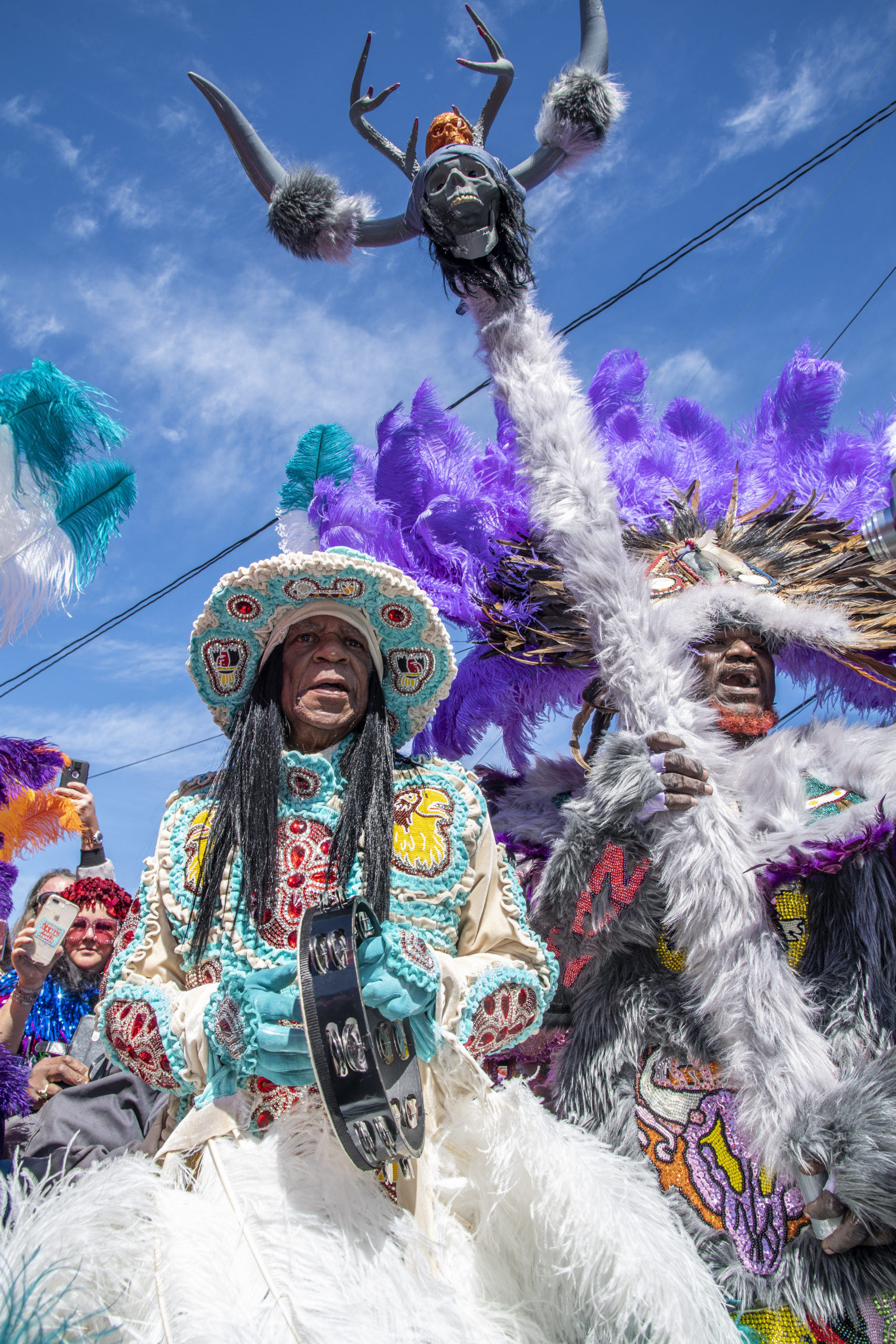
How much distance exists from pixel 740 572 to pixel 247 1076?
2.03 m

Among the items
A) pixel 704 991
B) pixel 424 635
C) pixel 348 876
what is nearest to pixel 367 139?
pixel 424 635

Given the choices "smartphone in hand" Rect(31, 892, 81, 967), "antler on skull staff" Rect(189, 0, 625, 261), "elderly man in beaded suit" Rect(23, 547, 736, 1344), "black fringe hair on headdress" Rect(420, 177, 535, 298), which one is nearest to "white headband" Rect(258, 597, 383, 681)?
"elderly man in beaded suit" Rect(23, 547, 736, 1344)

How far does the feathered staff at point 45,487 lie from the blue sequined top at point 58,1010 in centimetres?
126

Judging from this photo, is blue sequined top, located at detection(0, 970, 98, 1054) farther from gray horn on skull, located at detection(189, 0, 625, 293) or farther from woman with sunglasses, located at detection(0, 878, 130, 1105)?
gray horn on skull, located at detection(189, 0, 625, 293)

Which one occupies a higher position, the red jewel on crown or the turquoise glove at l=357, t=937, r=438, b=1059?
the red jewel on crown

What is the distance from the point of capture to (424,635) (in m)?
2.48

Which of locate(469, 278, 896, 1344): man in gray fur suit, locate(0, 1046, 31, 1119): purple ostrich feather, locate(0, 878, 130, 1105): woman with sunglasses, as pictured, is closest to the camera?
locate(469, 278, 896, 1344): man in gray fur suit

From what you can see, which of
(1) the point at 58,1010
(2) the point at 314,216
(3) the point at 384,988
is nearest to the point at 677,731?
(3) the point at 384,988

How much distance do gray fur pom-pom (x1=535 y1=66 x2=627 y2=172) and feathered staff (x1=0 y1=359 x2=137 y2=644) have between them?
1.79 meters

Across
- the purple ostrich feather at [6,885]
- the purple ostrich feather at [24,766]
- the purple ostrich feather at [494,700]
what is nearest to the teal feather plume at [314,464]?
the purple ostrich feather at [494,700]

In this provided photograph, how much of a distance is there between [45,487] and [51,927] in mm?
1622

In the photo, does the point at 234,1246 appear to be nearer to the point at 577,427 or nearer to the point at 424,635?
the point at 424,635

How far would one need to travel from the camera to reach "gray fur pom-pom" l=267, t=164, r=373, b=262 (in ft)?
A: 10.3

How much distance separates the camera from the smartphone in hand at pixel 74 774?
4168 mm
